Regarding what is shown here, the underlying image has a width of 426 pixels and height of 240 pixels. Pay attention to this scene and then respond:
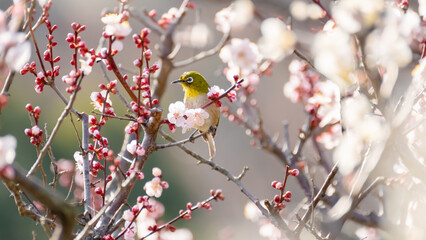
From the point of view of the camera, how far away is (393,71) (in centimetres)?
161

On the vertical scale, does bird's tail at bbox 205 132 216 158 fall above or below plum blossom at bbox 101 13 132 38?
below

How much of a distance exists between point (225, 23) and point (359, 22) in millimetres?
1116

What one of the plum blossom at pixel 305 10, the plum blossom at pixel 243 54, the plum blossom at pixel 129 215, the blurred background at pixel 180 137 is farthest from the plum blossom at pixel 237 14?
the blurred background at pixel 180 137

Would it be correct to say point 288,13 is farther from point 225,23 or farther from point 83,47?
point 83,47

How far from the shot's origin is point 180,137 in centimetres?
952

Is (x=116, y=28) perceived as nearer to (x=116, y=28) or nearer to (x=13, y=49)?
(x=116, y=28)

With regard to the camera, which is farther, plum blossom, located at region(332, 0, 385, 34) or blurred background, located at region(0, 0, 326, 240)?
blurred background, located at region(0, 0, 326, 240)

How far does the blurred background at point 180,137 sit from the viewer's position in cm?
805

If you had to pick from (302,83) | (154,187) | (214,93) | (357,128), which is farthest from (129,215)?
(302,83)

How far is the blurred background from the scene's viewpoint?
26.4 ft

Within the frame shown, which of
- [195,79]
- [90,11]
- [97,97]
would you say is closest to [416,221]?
[195,79]

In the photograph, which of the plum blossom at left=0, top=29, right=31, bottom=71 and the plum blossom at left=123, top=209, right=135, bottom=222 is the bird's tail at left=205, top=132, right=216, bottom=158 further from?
the plum blossom at left=0, top=29, right=31, bottom=71

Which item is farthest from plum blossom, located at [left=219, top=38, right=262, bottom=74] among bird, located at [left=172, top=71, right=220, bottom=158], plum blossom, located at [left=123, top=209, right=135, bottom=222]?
plum blossom, located at [left=123, top=209, right=135, bottom=222]

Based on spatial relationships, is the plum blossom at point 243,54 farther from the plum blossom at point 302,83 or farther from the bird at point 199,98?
the plum blossom at point 302,83
